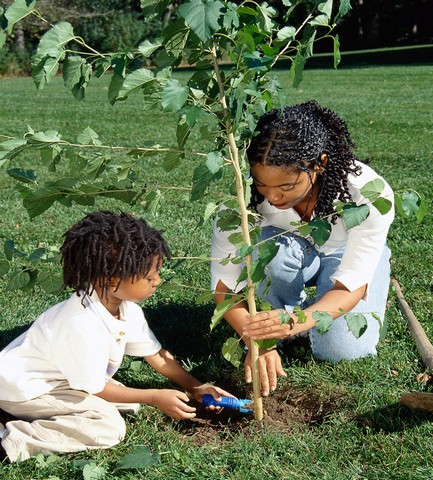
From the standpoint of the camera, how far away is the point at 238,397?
3195 millimetres

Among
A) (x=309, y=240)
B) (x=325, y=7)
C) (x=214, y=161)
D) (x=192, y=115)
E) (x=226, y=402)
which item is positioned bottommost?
(x=226, y=402)

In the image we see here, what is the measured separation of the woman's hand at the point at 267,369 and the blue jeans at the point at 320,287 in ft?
1.35

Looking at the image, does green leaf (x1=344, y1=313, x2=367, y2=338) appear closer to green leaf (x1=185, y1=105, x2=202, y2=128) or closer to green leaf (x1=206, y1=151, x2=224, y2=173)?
green leaf (x1=206, y1=151, x2=224, y2=173)

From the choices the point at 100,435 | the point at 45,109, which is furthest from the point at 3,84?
the point at 100,435

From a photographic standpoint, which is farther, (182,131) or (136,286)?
(136,286)

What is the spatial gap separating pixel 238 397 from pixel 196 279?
47.1 inches

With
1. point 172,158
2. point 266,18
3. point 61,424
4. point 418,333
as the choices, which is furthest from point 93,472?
point 418,333

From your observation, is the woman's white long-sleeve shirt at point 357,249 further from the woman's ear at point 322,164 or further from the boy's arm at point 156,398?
the boy's arm at point 156,398

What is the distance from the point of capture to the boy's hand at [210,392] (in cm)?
292

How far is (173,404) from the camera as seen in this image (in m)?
2.81

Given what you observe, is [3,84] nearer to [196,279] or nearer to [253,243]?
[196,279]

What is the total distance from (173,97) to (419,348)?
177cm

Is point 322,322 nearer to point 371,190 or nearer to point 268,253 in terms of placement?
point 268,253

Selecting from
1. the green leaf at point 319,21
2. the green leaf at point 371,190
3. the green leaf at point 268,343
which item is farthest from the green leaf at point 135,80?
the green leaf at point 268,343
